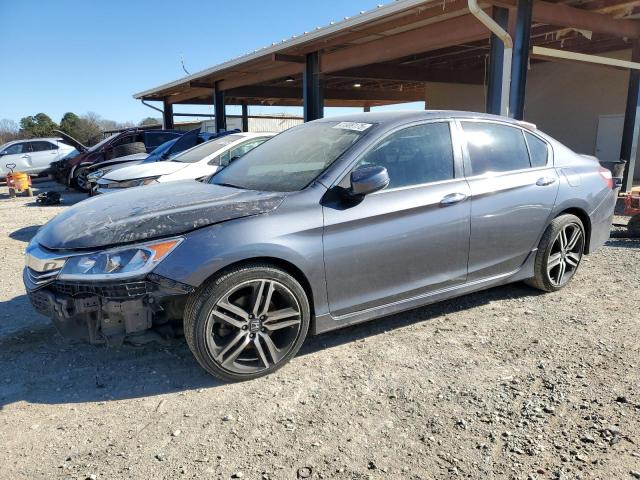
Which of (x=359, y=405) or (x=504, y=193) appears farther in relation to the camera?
(x=504, y=193)

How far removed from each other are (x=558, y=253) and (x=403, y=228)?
6.23 ft

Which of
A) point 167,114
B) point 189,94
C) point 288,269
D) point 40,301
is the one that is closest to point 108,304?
point 40,301

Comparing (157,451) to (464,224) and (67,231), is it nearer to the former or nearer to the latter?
(67,231)

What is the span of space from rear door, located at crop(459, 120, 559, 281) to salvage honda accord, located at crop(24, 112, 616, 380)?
1 centimetres

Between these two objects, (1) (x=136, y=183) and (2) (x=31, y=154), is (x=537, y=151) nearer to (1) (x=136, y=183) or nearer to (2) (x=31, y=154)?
(1) (x=136, y=183)

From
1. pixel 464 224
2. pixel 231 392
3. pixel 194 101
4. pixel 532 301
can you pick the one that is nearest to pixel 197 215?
pixel 231 392

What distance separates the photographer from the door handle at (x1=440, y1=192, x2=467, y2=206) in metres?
3.60

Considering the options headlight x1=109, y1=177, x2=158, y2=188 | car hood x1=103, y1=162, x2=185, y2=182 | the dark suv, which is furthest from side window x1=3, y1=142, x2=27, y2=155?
headlight x1=109, y1=177, x2=158, y2=188

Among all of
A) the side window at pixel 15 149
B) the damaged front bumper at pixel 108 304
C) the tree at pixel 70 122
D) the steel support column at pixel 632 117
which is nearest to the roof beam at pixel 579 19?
the steel support column at pixel 632 117

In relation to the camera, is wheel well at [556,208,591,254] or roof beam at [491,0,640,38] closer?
wheel well at [556,208,591,254]

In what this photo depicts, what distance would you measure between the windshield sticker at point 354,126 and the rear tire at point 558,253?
6.22 ft

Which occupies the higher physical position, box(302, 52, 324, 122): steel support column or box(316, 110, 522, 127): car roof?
box(302, 52, 324, 122): steel support column

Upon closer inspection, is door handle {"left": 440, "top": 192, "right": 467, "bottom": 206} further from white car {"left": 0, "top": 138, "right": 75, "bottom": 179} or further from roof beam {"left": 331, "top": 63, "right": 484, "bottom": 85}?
white car {"left": 0, "top": 138, "right": 75, "bottom": 179}

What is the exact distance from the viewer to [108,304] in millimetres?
2750
